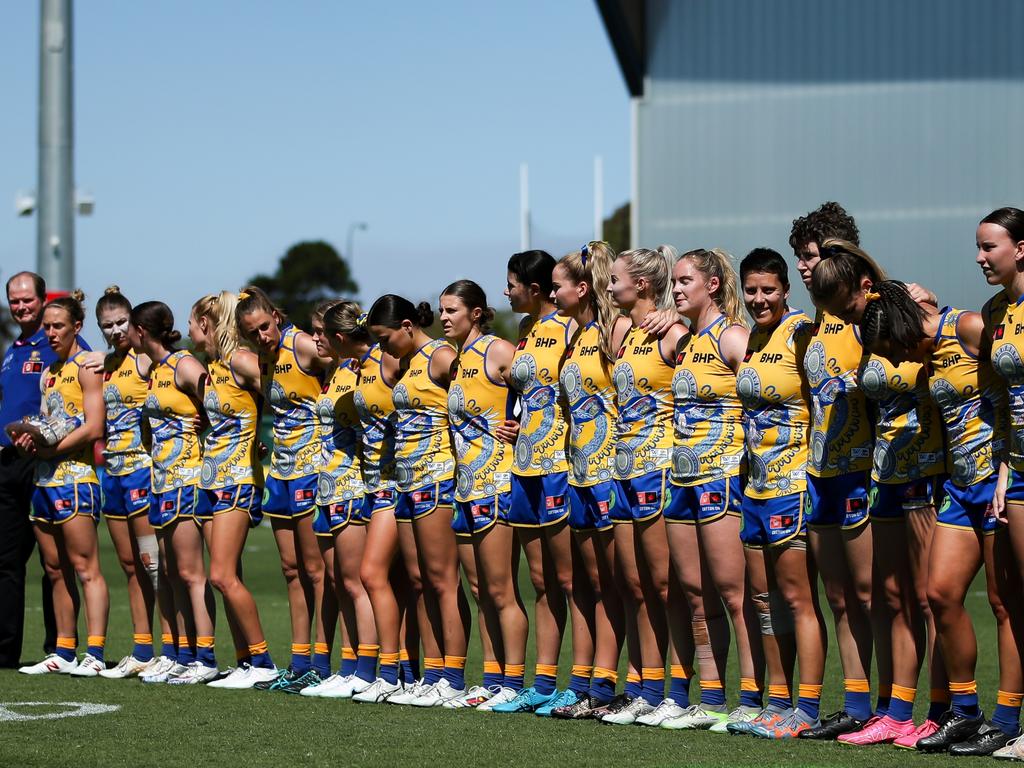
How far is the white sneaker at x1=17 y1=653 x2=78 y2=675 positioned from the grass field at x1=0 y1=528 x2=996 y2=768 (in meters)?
0.51

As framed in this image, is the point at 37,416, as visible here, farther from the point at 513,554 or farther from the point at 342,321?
the point at 513,554

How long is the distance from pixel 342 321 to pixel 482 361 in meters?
0.97

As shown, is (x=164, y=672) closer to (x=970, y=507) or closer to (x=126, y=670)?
(x=126, y=670)

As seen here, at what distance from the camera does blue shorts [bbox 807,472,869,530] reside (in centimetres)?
676

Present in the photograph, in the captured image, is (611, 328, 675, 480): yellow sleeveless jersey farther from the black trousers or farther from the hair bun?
the black trousers

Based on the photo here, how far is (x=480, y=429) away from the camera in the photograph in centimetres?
803

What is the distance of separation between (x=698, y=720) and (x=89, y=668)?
4.05 meters

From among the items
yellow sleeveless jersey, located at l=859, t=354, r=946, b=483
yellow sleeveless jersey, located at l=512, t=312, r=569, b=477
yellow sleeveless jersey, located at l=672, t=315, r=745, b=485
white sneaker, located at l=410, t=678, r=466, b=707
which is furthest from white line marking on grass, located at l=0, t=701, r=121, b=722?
yellow sleeveless jersey, located at l=859, t=354, r=946, b=483

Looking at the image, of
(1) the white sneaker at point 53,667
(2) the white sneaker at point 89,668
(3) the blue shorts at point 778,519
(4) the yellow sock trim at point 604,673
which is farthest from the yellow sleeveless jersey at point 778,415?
(1) the white sneaker at point 53,667

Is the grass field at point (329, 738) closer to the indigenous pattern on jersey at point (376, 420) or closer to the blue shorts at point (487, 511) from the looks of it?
the blue shorts at point (487, 511)

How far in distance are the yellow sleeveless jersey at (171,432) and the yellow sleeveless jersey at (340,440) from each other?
0.89m

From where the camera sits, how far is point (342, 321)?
8609mm

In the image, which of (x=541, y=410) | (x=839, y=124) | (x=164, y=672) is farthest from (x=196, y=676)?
(x=839, y=124)

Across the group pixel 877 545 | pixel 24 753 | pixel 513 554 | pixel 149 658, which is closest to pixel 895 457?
pixel 877 545
